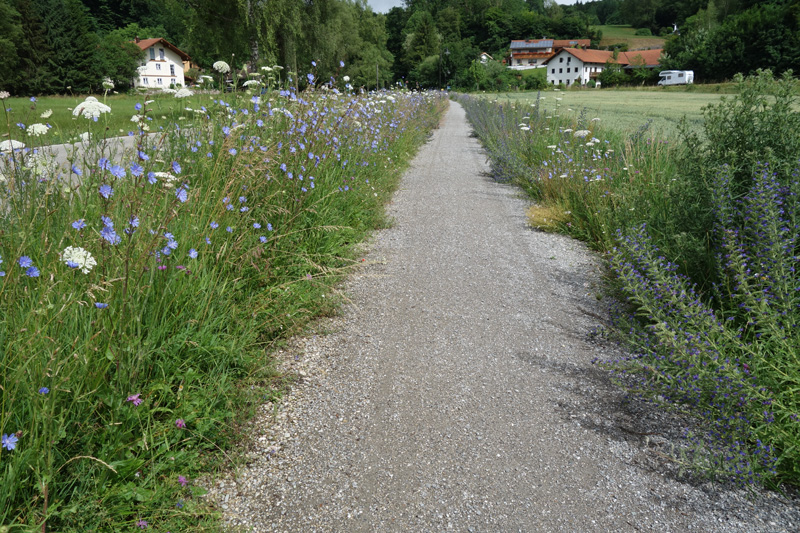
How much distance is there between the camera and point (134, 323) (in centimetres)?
228

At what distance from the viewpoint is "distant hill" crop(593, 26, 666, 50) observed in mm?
122900

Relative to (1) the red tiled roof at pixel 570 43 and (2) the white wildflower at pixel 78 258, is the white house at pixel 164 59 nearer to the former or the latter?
(2) the white wildflower at pixel 78 258

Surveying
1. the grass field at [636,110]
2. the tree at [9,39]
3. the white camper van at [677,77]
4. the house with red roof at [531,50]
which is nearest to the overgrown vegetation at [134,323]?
the grass field at [636,110]

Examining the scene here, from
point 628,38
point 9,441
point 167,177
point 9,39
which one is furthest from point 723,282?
point 628,38

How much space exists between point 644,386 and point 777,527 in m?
0.99

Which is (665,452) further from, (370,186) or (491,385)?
(370,186)

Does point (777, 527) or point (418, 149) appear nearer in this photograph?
point (777, 527)

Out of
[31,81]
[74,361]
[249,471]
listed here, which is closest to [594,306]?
[249,471]

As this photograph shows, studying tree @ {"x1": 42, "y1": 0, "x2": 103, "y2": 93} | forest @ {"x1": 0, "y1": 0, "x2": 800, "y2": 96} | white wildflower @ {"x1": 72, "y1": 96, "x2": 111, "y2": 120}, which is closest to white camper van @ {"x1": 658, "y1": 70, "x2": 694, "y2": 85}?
forest @ {"x1": 0, "y1": 0, "x2": 800, "y2": 96}

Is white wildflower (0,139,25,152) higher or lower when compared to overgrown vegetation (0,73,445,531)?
higher

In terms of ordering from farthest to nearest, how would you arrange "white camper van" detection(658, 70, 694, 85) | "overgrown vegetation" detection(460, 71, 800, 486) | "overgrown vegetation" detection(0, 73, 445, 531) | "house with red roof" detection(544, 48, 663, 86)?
"house with red roof" detection(544, 48, 663, 86) → "white camper van" detection(658, 70, 694, 85) → "overgrown vegetation" detection(460, 71, 800, 486) → "overgrown vegetation" detection(0, 73, 445, 531)

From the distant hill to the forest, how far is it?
5.38 m

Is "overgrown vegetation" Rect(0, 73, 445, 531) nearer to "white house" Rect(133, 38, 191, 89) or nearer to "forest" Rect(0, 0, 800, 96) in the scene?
"forest" Rect(0, 0, 800, 96)

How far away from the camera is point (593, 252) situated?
5.79 m
